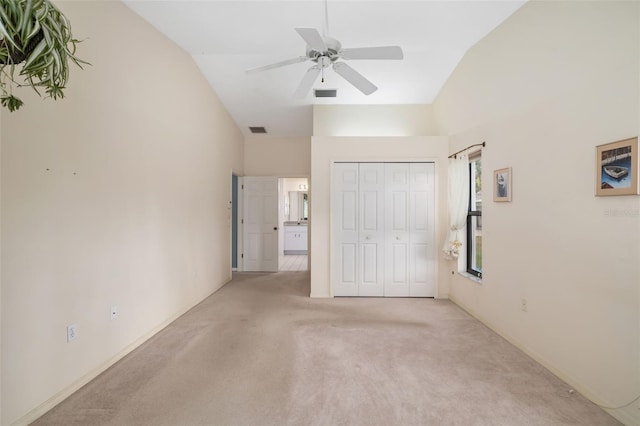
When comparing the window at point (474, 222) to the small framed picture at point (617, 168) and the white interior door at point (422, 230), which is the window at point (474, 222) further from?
the small framed picture at point (617, 168)

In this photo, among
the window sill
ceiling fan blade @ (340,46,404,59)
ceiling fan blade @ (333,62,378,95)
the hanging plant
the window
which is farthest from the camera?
the window

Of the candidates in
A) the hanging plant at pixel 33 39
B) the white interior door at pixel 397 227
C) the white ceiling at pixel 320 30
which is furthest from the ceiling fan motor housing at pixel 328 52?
the white interior door at pixel 397 227

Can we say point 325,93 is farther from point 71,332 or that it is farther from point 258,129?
point 71,332

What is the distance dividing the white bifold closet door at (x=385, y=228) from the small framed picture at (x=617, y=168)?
95.0 inches

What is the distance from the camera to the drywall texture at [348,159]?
434cm

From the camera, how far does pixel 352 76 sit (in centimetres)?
247

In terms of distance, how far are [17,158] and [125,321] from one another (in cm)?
159

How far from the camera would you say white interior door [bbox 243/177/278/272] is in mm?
6148

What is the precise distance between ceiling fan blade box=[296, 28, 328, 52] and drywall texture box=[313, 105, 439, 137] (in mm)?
2765

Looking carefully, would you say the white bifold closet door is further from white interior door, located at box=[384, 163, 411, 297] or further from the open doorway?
the open doorway

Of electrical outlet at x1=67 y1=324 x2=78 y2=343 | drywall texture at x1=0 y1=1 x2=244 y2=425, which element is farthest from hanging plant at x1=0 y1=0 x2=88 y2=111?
electrical outlet at x1=67 y1=324 x2=78 y2=343

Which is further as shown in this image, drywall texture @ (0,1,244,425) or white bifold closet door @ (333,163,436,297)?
white bifold closet door @ (333,163,436,297)

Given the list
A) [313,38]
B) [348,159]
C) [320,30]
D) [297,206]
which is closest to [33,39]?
[313,38]

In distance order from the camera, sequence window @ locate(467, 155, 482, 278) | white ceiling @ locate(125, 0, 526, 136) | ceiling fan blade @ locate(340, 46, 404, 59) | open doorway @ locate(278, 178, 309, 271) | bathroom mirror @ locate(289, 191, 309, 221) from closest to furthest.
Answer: ceiling fan blade @ locate(340, 46, 404, 59), white ceiling @ locate(125, 0, 526, 136), window @ locate(467, 155, 482, 278), open doorway @ locate(278, 178, 309, 271), bathroom mirror @ locate(289, 191, 309, 221)
